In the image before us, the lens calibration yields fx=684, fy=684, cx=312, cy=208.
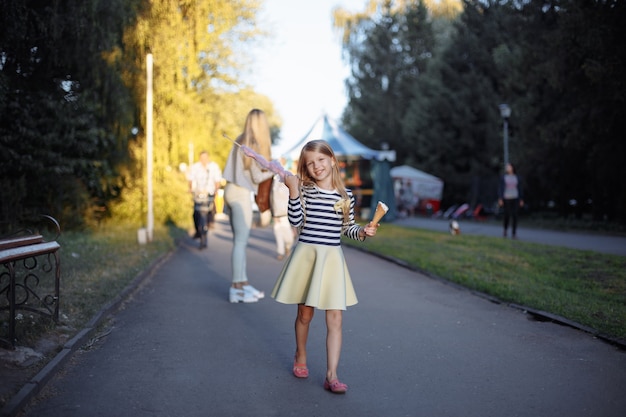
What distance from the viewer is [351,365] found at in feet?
17.7

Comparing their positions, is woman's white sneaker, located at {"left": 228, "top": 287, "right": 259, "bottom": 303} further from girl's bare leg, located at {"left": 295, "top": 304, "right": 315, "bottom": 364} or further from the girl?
the girl

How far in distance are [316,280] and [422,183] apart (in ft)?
116

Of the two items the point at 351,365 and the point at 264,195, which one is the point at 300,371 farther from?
the point at 264,195

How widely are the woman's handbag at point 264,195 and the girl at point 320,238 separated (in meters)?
3.17

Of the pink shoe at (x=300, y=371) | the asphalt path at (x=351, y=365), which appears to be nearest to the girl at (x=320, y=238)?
the pink shoe at (x=300, y=371)

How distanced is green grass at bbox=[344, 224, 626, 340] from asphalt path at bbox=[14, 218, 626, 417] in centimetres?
50

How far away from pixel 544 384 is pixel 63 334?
4.06m

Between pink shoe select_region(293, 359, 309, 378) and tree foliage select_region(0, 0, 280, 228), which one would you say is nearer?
pink shoe select_region(293, 359, 309, 378)

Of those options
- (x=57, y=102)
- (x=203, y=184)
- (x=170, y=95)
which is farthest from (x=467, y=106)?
(x=57, y=102)

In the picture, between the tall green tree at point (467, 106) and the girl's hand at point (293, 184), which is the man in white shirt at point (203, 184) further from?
the tall green tree at point (467, 106)

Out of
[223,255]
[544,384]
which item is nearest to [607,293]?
[544,384]

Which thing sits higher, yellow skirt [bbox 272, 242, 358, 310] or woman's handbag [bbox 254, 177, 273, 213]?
woman's handbag [bbox 254, 177, 273, 213]

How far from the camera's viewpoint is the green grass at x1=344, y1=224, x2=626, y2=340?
299 inches

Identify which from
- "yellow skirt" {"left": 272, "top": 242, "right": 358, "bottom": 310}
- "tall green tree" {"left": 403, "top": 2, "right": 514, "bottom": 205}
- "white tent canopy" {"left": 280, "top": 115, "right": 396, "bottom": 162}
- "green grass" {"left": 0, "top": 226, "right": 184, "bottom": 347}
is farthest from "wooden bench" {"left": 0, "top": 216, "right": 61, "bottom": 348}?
"tall green tree" {"left": 403, "top": 2, "right": 514, "bottom": 205}
